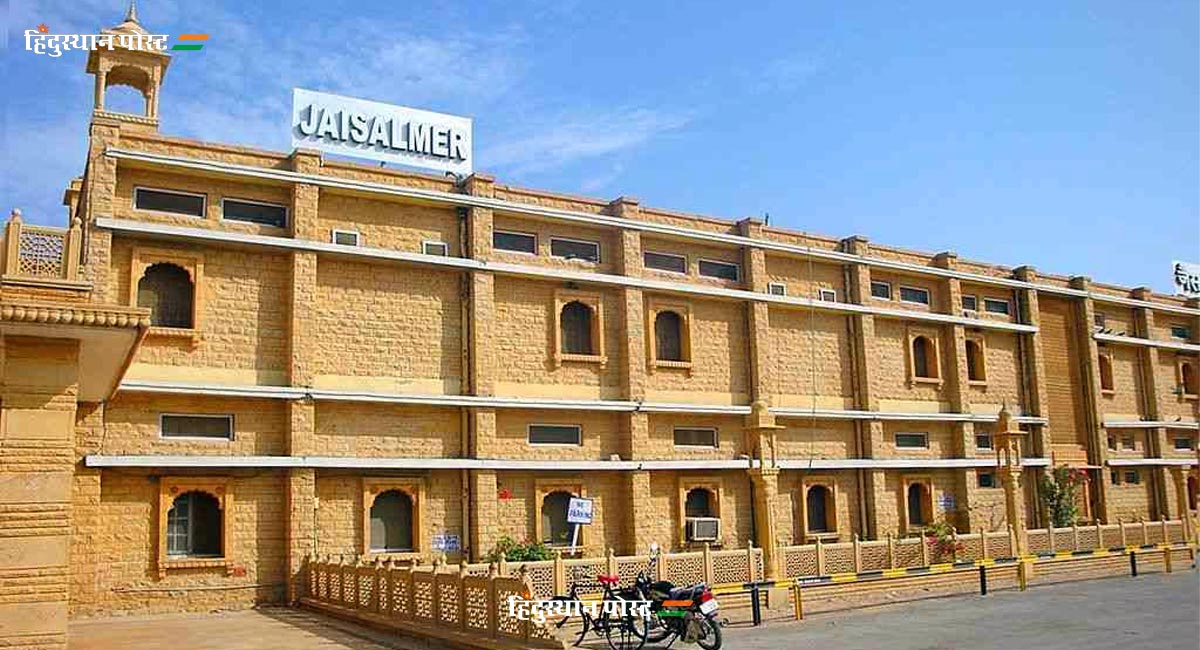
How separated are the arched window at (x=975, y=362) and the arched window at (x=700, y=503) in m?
11.4

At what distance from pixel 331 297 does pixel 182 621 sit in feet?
24.6

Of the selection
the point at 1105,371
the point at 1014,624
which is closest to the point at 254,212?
the point at 1014,624

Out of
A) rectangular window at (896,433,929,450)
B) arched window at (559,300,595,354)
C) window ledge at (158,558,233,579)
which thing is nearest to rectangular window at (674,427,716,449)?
arched window at (559,300,595,354)

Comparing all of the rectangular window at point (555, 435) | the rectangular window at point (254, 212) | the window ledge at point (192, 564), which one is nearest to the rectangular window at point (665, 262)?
the rectangular window at point (555, 435)

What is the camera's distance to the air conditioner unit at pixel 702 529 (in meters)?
26.6

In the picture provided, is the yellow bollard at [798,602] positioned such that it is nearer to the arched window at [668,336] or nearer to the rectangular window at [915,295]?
the arched window at [668,336]

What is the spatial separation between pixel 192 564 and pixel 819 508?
16.9 meters

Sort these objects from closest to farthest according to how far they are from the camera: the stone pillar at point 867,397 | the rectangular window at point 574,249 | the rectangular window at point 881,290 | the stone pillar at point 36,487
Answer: the stone pillar at point 36,487, the rectangular window at point 574,249, the stone pillar at point 867,397, the rectangular window at point 881,290

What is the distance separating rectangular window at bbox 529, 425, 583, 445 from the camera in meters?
25.0

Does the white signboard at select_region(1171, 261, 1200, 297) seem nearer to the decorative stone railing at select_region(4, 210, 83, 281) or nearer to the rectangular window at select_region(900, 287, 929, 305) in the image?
the rectangular window at select_region(900, 287, 929, 305)

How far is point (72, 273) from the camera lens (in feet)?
41.7

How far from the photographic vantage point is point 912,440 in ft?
105

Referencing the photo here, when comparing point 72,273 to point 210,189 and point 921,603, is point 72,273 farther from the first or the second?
point 921,603

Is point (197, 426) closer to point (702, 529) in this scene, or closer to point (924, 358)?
point (702, 529)
